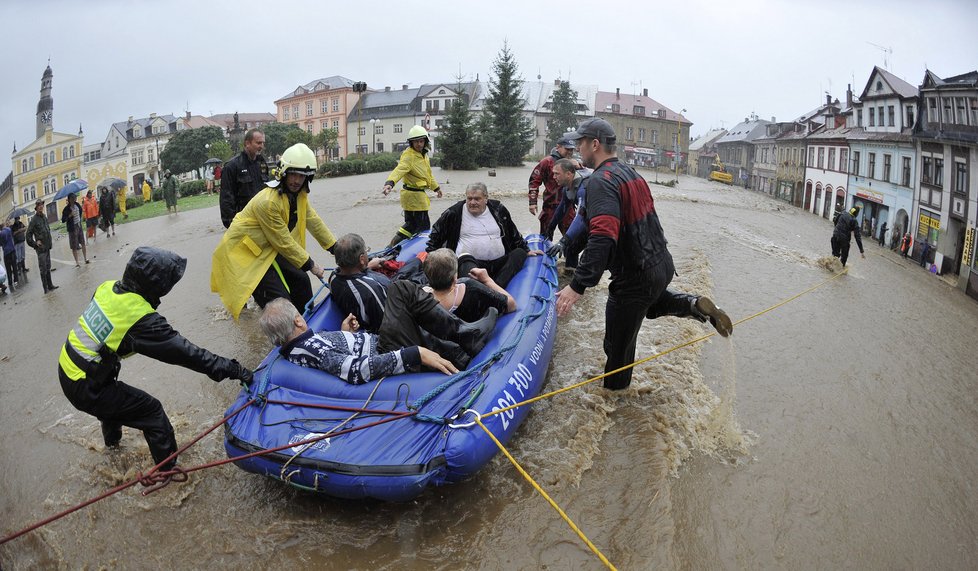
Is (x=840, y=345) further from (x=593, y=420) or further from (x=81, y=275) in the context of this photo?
(x=81, y=275)

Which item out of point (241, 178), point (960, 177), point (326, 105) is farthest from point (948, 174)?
point (326, 105)

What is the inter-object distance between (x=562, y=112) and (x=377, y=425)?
47841 mm

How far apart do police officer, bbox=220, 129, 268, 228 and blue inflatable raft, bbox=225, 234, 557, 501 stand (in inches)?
120

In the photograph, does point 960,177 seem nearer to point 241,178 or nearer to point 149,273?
point 241,178

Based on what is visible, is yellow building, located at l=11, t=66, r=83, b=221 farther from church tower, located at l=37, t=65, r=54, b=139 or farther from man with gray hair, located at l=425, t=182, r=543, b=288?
man with gray hair, located at l=425, t=182, r=543, b=288

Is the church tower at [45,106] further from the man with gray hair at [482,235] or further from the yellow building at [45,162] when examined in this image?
the man with gray hair at [482,235]

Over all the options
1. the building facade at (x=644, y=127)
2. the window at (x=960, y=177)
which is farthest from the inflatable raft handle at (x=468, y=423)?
the building facade at (x=644, y=127)

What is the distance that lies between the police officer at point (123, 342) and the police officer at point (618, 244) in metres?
2.40

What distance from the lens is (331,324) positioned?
4785 mm

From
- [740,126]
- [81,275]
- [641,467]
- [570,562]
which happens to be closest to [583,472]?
[641,467]

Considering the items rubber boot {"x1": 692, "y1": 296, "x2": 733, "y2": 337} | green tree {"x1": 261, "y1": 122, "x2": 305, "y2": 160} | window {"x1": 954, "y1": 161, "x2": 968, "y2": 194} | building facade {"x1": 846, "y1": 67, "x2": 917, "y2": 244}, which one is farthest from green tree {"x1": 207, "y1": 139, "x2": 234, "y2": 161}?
rubber boot {"x1": 692, "y1": 296, "x2": 733, "y2": 337}

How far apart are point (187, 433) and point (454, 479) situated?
243 centimetres

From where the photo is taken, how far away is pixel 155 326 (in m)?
3.66

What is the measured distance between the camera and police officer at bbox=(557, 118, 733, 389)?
4254mm
